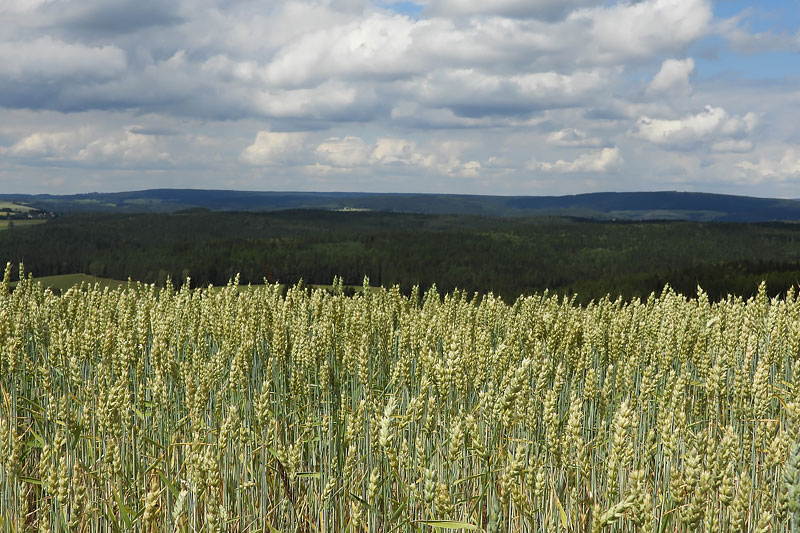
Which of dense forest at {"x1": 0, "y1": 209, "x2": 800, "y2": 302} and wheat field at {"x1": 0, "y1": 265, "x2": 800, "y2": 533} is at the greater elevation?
wheat field at {"x1": 0, "y1": 265, "x2": 800, "y2": 533}

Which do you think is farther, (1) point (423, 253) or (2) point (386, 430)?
(1) point (423, 253)

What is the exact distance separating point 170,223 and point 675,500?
197857 mm

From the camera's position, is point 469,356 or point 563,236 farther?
point 563,236

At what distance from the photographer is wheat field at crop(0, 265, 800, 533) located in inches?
133

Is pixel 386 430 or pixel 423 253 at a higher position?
pixel 386 430

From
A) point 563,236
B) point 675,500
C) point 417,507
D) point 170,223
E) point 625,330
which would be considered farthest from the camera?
point 170,223

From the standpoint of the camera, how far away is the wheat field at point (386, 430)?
3.38m

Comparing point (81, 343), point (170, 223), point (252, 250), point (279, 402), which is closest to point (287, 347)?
point (279, 402)

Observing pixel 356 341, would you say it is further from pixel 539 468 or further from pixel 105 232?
pixel 105 232

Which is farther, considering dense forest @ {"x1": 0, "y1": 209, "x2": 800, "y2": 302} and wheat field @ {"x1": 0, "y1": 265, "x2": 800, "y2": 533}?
dense forest @ {"x1": 0, "y1": 209, "x2": 800, "y2": 302}

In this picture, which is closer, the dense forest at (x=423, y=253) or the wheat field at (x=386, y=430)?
the wheat field at (x=386, y=430)

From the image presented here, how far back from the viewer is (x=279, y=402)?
558 cm

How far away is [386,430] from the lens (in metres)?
3.43

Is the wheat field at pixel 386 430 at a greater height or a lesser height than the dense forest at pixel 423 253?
greater
